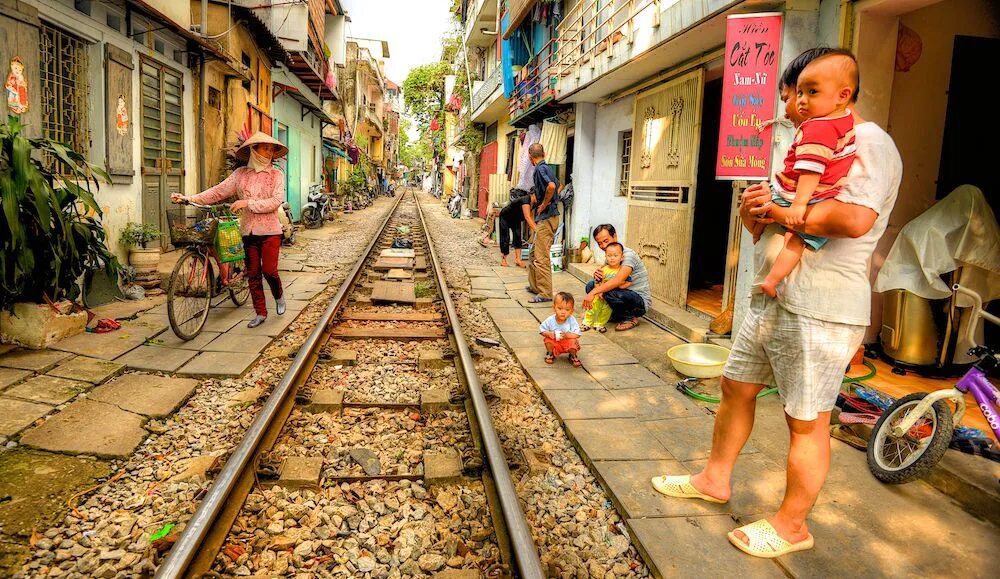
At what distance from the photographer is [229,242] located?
5.77 metres

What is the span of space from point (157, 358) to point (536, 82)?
34.3ft

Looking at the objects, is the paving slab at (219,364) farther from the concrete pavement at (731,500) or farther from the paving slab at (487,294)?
the paving slab at (487,294)

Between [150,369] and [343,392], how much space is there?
1.60 meters

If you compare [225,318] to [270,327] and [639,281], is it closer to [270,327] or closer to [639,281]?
[270,327]

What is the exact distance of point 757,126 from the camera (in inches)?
192

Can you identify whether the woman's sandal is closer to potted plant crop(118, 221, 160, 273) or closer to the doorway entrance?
the doorway entrance

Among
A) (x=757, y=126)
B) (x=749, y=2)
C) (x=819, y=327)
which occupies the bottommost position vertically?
(x=819, y=327)

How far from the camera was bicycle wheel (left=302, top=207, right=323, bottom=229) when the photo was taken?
17172 millimetres

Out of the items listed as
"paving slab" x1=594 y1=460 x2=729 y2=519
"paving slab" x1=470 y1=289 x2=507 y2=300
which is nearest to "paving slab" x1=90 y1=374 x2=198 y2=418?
"paving slab" x1=594 y1=460 x2=729 y2=519

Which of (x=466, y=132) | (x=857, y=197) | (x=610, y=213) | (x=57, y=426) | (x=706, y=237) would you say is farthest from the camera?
(x=466, y=132)

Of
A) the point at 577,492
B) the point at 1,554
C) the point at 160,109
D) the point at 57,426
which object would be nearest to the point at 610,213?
the point at 160,109

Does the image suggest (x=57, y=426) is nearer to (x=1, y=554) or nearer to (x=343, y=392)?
(x=1, y=554)

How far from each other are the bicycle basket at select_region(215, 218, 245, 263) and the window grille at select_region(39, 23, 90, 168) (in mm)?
1983

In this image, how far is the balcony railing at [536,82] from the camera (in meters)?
11.7
